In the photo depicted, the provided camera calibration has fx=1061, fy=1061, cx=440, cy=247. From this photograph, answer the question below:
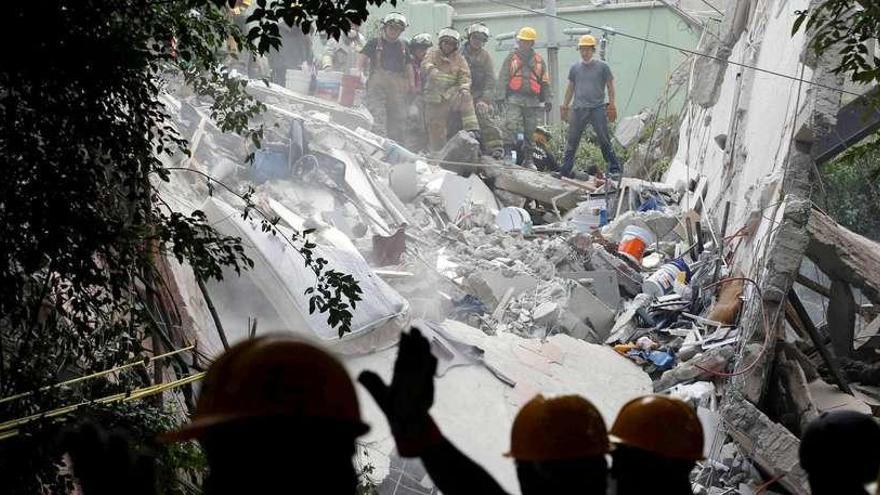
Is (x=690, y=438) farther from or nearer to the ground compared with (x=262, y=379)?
nearer to the ground

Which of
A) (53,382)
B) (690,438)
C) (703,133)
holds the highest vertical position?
(690,438)

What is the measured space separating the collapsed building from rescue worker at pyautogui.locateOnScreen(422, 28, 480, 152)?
92 cm

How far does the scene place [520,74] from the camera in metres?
16.7

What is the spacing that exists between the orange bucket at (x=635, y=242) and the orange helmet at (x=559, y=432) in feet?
33.1

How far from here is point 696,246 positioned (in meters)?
12.3

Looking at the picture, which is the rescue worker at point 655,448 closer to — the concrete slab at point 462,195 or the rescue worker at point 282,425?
the rescue worker at point 282,425

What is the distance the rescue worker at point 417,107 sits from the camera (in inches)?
653

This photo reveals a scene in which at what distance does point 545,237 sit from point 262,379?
11.8 metres

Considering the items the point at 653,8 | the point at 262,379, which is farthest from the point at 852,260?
the point at 653,8

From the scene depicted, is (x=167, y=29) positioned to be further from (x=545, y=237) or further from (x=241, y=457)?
(x=545, y=237)

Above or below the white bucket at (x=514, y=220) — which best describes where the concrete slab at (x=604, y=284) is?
above

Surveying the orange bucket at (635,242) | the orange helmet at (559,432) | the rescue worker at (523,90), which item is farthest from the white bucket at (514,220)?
the orange helmet at (559,432)

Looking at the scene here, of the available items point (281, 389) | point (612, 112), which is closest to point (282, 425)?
point (281, 389)

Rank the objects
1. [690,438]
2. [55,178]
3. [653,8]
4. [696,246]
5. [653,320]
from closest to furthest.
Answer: [690,438]
[55,178]
[653,320]
[696,246]
[653,8]
